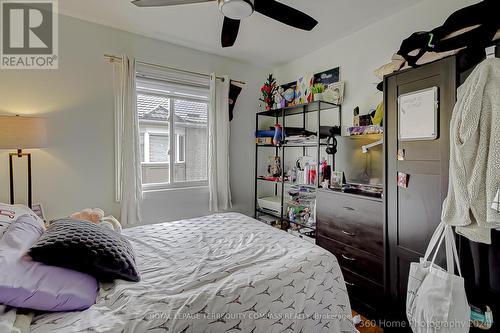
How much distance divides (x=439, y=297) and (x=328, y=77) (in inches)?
Result: 94.6

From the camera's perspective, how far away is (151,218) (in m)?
2.85

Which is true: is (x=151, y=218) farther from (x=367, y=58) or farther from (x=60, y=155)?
(x=367, y=58)

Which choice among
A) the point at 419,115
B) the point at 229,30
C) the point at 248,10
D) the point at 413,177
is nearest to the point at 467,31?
the point at 419,115

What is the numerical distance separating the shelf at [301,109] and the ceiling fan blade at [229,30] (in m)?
1.12

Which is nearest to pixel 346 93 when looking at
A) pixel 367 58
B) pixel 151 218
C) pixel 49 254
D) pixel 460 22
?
pixel 367 58

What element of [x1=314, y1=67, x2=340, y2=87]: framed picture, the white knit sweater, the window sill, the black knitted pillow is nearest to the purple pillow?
the black knitted pillow

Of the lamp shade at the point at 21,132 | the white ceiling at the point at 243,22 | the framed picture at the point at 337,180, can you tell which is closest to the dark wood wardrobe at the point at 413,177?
the framed picture at the point at 337,180

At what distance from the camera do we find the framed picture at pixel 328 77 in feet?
9.29

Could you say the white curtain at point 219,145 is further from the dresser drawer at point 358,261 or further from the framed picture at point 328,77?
the dresser drawer at point 358,261

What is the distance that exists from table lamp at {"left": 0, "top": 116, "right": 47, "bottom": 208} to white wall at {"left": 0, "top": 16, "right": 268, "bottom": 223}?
9.8 inches

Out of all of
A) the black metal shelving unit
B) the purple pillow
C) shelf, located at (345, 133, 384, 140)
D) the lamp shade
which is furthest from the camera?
the black metal shelving unit

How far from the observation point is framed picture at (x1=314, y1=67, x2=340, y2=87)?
283 cm

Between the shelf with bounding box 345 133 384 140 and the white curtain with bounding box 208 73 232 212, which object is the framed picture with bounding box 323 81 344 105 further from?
the white curtain with bounding box 208 73 232 212

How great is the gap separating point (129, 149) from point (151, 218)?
835 millimetres
